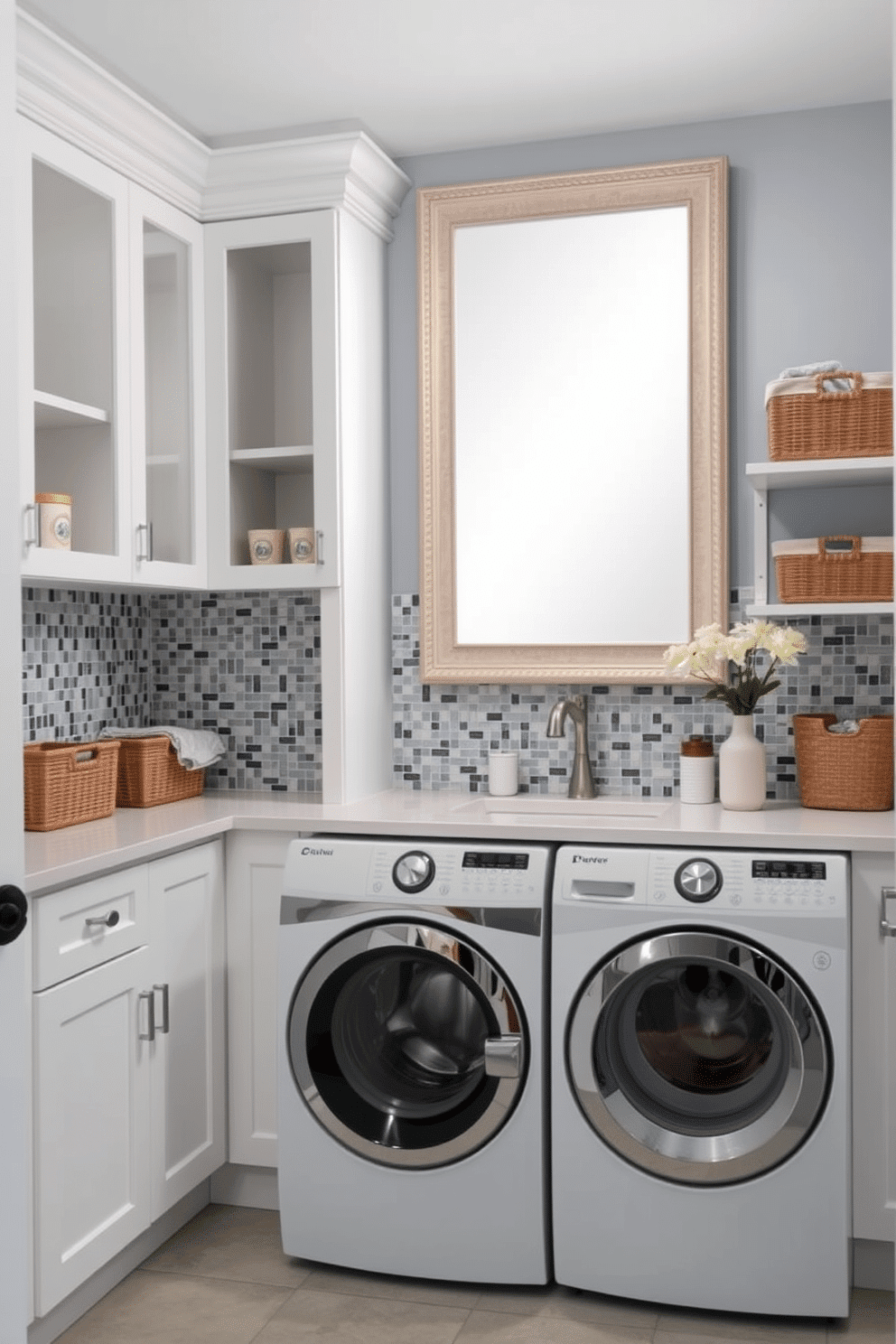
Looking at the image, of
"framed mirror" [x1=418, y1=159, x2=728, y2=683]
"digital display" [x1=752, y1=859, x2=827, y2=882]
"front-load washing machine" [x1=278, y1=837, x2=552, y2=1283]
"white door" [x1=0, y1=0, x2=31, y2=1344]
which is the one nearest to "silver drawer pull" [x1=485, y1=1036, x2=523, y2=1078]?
"front-load washing machine" [x1=278, y1=837, x2=552, y2=1283]

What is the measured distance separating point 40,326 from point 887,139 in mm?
1984

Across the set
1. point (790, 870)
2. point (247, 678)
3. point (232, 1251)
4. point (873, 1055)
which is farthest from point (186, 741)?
point (873, 1055)

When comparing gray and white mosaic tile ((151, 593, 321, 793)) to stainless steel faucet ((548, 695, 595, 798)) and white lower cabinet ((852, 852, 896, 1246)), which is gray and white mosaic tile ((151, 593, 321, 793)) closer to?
stainless steel faucet ((548, 695, 595, 798))

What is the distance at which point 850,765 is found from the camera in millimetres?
2812

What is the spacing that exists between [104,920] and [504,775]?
3.73 feet

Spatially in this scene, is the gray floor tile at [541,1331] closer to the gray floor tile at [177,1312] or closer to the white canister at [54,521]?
the gray floor tile at [177,1312]

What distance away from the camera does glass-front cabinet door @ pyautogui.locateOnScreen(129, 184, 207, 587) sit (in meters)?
2.86

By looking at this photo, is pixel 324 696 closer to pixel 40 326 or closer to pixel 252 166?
pixel 40 326

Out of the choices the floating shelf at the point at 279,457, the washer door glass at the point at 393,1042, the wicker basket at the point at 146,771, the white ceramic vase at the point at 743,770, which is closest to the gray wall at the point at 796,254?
the white ceramic vase at the point at 743,770

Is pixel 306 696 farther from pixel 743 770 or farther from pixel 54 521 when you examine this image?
pixel 743 770

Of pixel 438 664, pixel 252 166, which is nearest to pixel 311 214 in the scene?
pixel 252 166

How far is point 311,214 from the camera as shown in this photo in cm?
305

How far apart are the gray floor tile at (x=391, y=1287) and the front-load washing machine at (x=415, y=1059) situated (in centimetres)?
4

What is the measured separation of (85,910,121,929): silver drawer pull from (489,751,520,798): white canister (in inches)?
42.7
